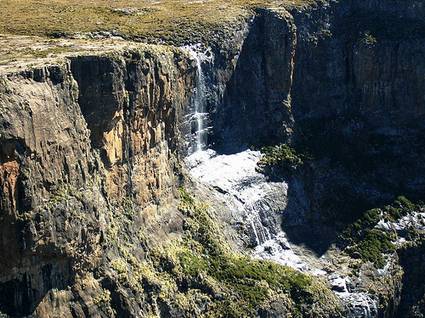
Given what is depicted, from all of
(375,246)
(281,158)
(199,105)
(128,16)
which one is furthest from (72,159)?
(375,246)

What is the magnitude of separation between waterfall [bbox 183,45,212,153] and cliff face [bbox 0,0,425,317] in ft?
1.58

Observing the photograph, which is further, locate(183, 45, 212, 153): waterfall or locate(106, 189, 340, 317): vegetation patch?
locate(183, 45, 212, 153): waterfall

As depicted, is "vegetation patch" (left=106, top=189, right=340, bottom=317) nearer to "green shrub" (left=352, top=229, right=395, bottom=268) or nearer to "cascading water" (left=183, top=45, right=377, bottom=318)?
"cascading water" (left=183, top=45, right=377, bottom=318)

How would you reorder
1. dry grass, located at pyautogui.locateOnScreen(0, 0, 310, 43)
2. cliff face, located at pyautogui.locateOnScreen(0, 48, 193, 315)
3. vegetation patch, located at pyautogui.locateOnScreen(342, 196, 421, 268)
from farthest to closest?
1. vegetation patch, located at pyautogui.locateOnScreen(342, 196, 421, 268)
2. dry grass, located at pyautogui.locateOnScreen(0, 0, 310, 43)
3. cliff face, located at pyautogui.locateOnScreen(0, 48, 193, 315)

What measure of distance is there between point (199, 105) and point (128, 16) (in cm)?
1102

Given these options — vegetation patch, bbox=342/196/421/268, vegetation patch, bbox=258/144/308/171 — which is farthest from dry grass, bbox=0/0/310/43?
vegetation patch, bbox=342/196/421/268

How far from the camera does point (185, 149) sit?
62.8 metres

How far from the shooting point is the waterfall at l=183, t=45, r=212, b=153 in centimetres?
6359

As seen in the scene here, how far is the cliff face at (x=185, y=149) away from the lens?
41812 millimetres

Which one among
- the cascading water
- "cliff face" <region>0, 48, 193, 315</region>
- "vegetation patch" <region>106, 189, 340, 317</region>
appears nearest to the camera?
"cliff face" <region>0, 48, 193, 315</region>

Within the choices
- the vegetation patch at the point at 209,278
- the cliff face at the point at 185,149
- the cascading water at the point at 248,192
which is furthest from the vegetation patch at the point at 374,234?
the vegetation patch at the point at 209,278

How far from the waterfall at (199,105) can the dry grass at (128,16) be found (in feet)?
5.69

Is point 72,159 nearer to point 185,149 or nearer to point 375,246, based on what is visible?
point 185,149

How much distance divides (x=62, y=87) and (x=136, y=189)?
10010 mm
